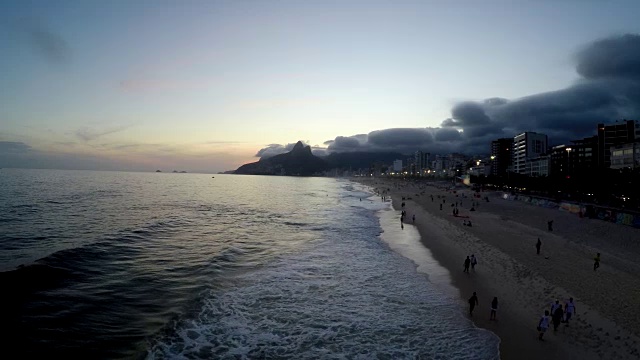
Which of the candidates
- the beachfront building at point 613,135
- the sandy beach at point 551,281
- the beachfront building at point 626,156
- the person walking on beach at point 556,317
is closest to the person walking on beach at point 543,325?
the sandy beach at point 551,281

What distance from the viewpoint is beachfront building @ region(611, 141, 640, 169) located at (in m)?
88.1

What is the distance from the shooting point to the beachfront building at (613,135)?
11456cm

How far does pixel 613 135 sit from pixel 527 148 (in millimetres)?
56994

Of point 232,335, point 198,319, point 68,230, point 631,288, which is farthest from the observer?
point 68,230

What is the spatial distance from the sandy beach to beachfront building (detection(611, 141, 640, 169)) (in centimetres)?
5827

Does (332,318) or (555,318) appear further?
(332,318)

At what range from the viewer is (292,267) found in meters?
27.9

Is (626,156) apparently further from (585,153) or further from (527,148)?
(527,148)

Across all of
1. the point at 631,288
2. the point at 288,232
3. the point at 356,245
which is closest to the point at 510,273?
the point at 631,288

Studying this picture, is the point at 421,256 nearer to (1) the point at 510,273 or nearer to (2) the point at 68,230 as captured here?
(1) the point at 510,273

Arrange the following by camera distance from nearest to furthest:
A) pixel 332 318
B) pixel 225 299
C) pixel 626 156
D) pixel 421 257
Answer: pixel 332 318
pixel 225 299
pixel 421 257
pixel 626 156

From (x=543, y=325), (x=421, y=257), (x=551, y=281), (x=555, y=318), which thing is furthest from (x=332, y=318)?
(x=421, y=257)

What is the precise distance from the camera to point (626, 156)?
9200 centimetres

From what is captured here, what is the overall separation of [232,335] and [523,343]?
40.6 feet
